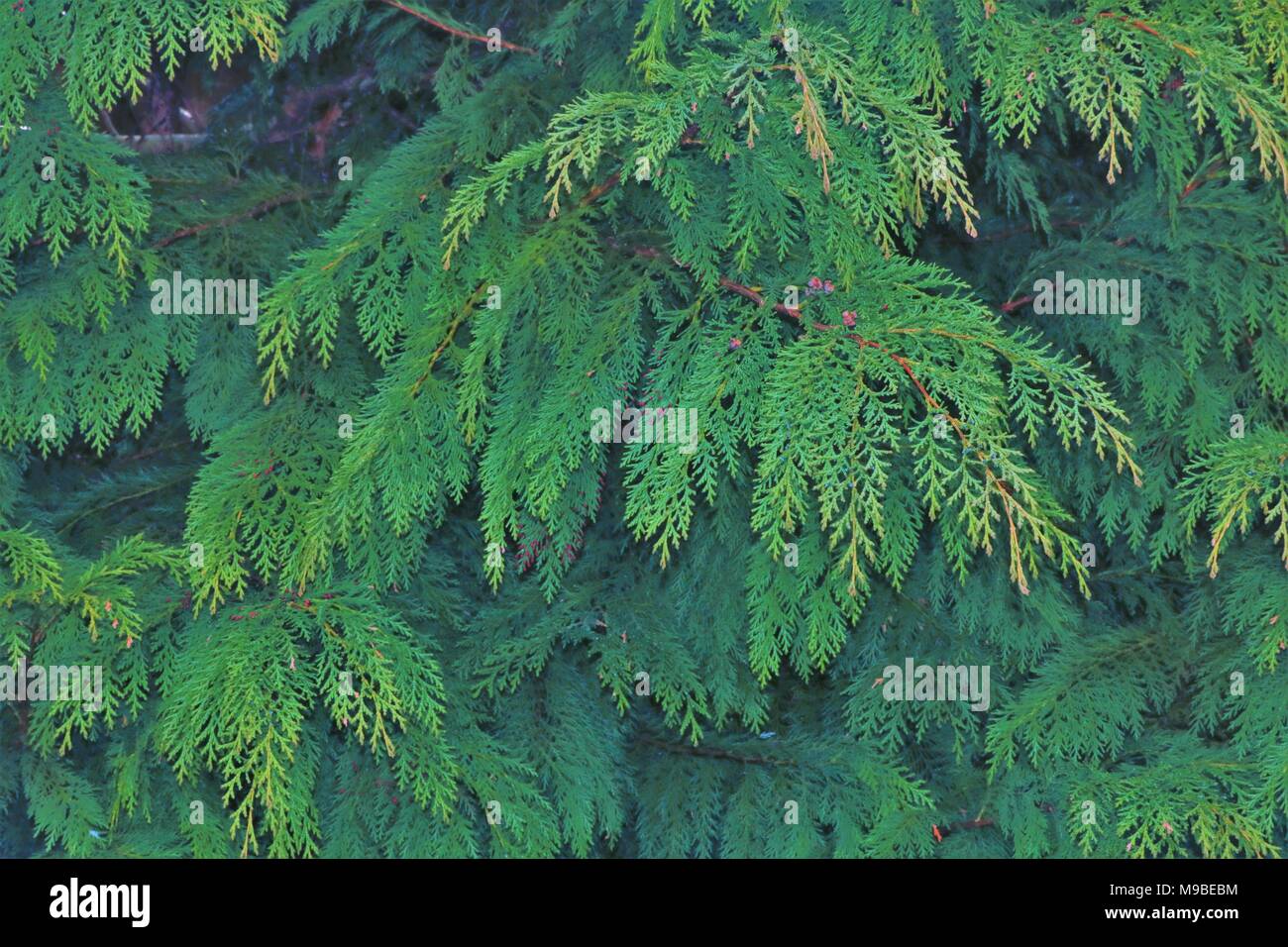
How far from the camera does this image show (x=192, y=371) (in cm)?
274

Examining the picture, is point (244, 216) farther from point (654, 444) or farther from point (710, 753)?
point (710, 753)

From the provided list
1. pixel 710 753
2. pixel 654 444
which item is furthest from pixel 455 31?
pixel 710 753

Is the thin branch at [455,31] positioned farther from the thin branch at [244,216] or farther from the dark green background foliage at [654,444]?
the thin branch at [244,216]

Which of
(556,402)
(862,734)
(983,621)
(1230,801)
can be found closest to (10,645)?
(556,402)

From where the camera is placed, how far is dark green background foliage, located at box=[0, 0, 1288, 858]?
2.10m

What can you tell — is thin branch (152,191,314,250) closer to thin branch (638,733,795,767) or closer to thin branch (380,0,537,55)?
thin branch (380,0,537,55)

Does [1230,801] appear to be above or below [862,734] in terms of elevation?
below

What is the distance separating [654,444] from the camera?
2.02 meters

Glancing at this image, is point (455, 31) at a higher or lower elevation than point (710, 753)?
higher

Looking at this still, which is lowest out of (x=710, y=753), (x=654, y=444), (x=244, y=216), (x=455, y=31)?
(x=710, y=753)

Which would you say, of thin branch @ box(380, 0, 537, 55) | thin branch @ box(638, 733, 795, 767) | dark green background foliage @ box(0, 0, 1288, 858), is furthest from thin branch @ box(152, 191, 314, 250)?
thin branch @ box(638, 733, 795, 767)

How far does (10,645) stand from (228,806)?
1.91ft

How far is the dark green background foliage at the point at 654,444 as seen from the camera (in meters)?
2.10

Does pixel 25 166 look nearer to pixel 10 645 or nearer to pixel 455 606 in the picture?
pixel 10 645
